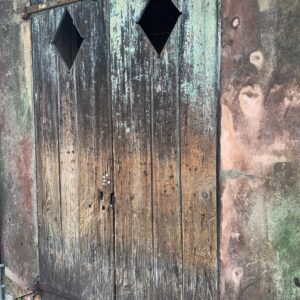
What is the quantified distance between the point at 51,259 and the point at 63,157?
65 centimetres

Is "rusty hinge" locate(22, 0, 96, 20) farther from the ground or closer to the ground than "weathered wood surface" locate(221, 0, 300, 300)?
farther from the ground

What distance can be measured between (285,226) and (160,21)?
1312mm

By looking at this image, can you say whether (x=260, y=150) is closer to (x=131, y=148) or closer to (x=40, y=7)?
(x=131, y=148)

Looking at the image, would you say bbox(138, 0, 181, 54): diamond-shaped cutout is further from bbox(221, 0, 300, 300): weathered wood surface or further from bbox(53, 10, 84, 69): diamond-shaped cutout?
bbox(221, 0, 300, 300): weathered wood surface

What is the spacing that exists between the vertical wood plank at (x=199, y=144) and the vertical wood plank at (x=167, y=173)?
0.04m

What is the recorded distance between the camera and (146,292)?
88.6 inches

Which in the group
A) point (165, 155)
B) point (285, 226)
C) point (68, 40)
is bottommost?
point (285, 226)

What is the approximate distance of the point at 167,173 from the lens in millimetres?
2129

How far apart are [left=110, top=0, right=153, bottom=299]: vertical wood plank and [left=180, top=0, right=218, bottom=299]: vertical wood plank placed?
221 mm

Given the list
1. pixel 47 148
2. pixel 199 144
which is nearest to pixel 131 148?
pixel 199 144

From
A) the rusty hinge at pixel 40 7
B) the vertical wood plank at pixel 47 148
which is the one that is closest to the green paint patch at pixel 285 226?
the vertical wood plank at pixel 47 148

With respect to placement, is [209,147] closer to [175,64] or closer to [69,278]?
[175,64]

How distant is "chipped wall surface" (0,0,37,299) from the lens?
2.78 m

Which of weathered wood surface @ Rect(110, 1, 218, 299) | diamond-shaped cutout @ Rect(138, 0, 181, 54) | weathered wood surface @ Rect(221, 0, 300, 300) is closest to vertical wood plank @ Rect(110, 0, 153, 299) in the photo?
weathered wood surface @ Rect(110, 1, 218, 299)
